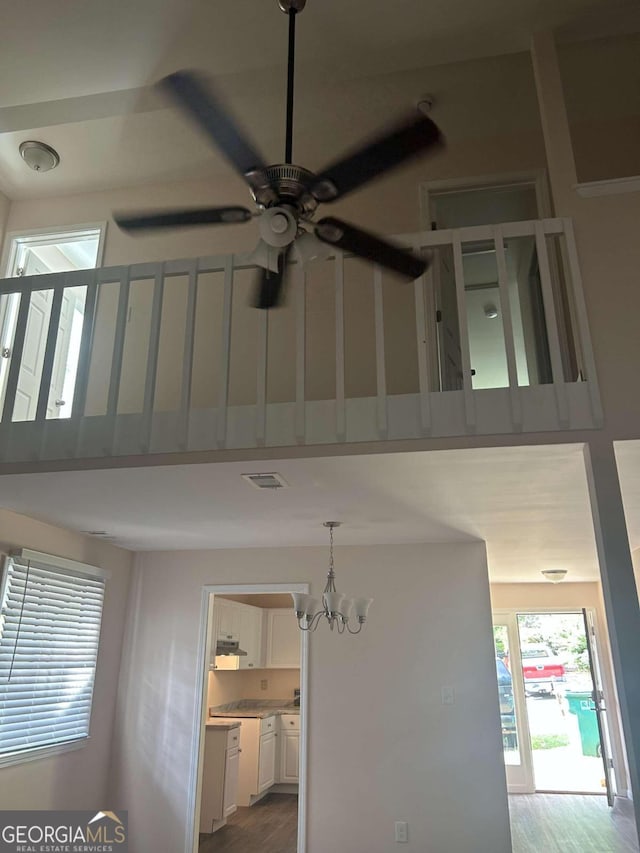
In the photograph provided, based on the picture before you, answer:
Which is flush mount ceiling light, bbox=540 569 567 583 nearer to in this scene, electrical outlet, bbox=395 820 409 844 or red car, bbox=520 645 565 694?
red car, bbox=520 645 565 694

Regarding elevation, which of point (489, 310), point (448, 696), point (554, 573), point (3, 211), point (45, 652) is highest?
point (3, 211)

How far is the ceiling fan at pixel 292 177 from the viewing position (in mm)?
2045

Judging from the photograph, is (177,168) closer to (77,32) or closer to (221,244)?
(221,244)

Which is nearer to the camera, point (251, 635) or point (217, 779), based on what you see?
point (217, 779)

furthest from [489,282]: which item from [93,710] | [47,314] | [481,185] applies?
[93,710]

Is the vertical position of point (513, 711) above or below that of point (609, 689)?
below

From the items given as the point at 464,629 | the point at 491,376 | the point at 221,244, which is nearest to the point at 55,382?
the point at 221,244

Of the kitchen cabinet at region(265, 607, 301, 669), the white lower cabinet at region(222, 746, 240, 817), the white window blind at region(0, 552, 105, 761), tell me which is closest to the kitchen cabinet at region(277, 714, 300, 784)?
the kitchen cabinet at region(265, 607, 301, 669)

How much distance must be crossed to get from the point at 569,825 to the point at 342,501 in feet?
Answer: 15.4

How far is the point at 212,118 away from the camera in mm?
2105

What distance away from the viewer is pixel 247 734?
6.67 m

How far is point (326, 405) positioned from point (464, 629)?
8.80 ft

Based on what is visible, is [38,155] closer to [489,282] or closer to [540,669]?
[489,282]

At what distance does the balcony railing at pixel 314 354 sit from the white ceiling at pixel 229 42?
3.91 feet
